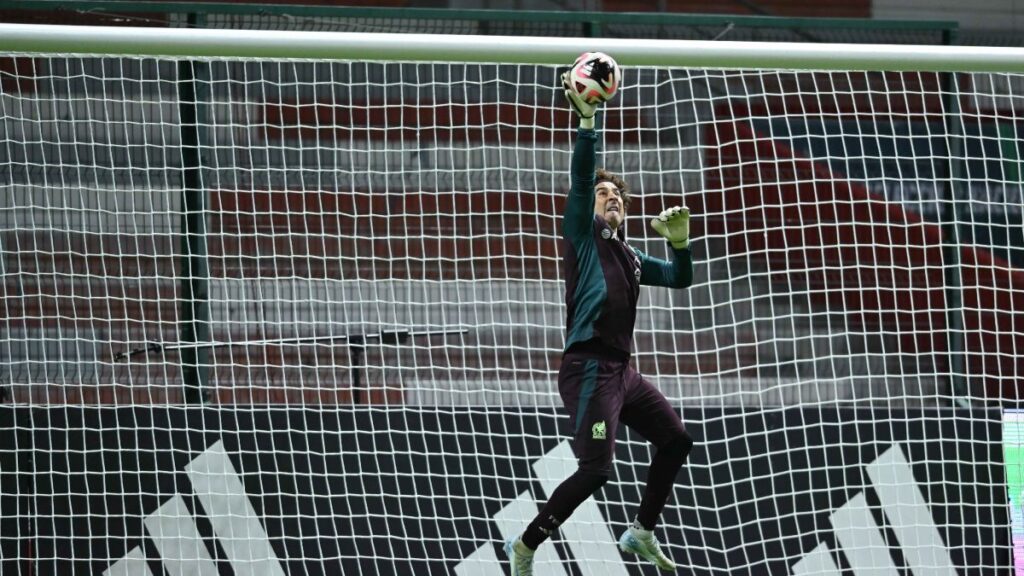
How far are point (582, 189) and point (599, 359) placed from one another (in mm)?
724

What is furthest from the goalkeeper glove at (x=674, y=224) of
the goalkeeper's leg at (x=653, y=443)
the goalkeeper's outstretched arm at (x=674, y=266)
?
the goalkeeper's leg at (x=653, y=443)

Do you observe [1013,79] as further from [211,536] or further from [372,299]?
[211,536]

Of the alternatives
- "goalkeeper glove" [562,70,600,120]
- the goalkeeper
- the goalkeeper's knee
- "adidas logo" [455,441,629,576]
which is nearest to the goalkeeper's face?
the goalkeeper

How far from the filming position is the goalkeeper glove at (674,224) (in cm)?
568

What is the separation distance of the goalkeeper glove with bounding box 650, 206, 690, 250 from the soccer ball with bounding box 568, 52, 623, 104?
2.41 ft

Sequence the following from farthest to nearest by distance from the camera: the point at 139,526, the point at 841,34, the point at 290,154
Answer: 1. the point at 841,34
2. the point at 290,154
3. the point at 139,526

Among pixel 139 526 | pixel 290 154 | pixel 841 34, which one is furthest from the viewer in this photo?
pixel 841 34

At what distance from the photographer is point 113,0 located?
7941 mm

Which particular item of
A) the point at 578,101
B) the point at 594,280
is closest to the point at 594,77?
the point at 578,101

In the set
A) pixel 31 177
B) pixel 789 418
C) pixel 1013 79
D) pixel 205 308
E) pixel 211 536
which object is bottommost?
pixel 211 536

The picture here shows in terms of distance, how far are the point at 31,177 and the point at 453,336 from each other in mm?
2738

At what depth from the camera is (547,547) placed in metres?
7.79

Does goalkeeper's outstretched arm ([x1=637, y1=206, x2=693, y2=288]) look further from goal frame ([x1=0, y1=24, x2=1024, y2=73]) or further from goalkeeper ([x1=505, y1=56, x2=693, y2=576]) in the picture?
goal frame ([x1=0, y1=24, x2=1024, y2=73])

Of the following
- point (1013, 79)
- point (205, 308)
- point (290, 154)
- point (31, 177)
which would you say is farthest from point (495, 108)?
point (1013, 79)
